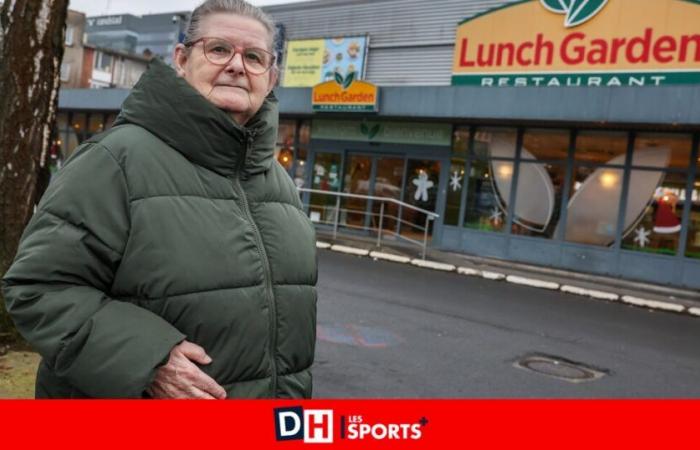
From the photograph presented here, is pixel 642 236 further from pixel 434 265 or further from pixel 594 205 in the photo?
pixel 434 265

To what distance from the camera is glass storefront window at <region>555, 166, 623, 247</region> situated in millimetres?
14609

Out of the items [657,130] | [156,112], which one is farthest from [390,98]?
[156,112]

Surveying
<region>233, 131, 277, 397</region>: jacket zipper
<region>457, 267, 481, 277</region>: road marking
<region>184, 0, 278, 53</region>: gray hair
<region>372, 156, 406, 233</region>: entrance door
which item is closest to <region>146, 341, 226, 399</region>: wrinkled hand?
<region>233, 131, 277, 397</region>: jacket zipper

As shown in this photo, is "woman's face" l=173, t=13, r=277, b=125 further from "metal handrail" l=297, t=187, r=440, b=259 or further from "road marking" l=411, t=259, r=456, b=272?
"metal handrail" l=297, t=187, r=440, b=259

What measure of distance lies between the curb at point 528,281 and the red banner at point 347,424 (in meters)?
9.00

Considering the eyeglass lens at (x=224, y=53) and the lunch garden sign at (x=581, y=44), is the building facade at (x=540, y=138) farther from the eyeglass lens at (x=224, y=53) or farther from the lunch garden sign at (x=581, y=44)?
the eyeglass lens at (x=224, y=53)

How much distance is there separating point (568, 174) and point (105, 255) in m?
14.6

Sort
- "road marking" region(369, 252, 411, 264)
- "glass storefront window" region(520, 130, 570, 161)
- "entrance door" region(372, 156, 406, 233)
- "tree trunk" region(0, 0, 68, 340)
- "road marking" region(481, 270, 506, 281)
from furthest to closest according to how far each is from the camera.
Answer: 1. "entrance door" region(372, 156, 406, 233)
2. "glass storefront window" region(520, 130, 570, 161)
3. "road marking" region(369, 252, 411, 264)
4. "road marking" region(481, 270, 506, 281)
5. "tree trunk" region(0, 0, 68, 340)

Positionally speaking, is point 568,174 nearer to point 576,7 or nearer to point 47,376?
point 576,7

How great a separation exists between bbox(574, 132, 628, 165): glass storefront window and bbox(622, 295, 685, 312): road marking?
157 inches

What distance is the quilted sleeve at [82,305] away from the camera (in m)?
1.63

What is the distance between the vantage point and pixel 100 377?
1.63m

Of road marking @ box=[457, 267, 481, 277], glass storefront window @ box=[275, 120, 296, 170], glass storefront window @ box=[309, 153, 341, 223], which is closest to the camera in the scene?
road marking @ box=[457, 267, 481, 277]

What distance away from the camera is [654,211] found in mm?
14141
